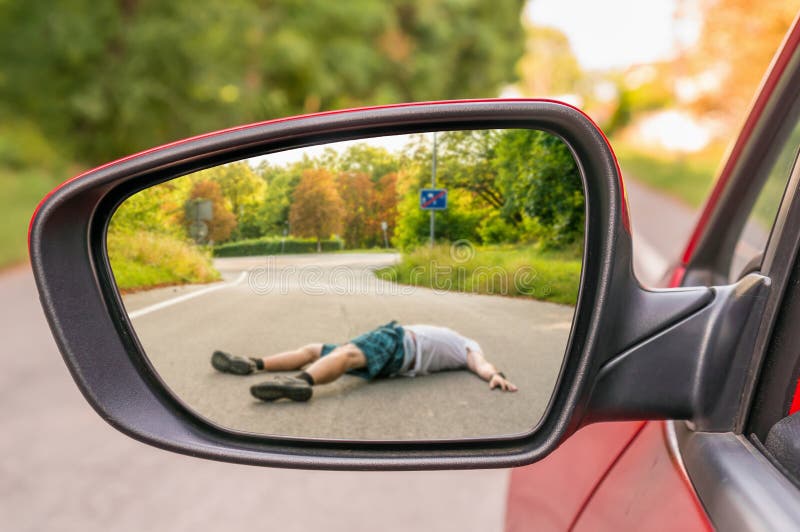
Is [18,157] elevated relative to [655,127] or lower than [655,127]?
lower

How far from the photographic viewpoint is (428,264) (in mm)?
1079

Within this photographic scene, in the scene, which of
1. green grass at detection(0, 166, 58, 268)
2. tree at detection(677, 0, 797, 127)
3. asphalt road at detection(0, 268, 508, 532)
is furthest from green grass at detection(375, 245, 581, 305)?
green grass at detection(0, 166, 58, 268)

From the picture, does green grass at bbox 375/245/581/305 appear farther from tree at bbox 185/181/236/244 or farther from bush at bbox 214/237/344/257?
tree at bbox 185/181/236/244

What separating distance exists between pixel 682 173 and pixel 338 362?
28.0m

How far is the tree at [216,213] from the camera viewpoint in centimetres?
111

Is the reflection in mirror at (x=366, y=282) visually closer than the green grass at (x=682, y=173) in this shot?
Yes

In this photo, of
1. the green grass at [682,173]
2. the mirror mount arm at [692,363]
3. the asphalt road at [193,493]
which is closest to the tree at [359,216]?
the mirror mount arm at [692,363]

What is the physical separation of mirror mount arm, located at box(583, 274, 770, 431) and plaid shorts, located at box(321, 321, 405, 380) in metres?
0.30

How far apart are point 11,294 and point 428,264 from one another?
9734 millimetres

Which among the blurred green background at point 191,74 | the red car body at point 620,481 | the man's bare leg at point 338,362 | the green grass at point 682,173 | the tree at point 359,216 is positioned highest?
the blurred green background at point 191,74

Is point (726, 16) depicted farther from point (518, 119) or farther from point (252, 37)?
point (252, 37)

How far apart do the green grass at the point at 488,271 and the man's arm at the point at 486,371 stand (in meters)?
0.12

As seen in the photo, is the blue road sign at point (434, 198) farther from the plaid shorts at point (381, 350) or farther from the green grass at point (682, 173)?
the green grass at point (682, 173)

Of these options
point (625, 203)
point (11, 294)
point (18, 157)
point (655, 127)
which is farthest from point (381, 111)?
point (655, 127)
